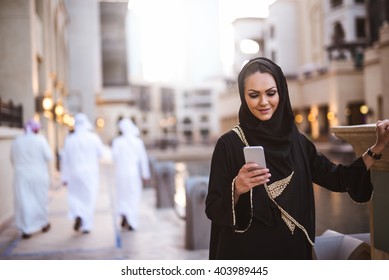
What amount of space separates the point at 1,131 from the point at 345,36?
11.4 metres

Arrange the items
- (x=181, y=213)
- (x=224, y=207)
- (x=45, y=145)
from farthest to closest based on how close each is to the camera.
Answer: (x=181, y=213) → (x=45, y=145) → (x=224, y=207)

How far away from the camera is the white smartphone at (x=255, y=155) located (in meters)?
2.02

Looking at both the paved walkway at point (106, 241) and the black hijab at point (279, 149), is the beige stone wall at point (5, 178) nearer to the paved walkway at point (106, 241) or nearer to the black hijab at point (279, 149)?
the paved walkway at point (106, 241)

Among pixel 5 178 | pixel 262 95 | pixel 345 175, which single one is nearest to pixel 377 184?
pixel 345 175

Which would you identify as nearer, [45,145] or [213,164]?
[213,164]

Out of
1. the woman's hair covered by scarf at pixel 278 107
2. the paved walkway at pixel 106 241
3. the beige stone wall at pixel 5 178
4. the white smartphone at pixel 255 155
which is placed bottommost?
the paved walkway at pixel 106 241

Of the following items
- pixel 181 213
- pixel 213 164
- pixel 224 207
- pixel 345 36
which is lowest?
pixel 181 213

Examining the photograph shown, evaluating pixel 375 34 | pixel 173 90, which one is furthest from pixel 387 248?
pixel 173 90

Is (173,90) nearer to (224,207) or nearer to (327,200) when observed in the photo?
(327,200)

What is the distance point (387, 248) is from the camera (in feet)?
8.36

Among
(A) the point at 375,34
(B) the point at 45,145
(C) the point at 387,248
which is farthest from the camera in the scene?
(A) the point at 375,34

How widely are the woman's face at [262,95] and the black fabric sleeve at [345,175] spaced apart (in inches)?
11.2

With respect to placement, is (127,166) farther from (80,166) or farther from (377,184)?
(377,184)

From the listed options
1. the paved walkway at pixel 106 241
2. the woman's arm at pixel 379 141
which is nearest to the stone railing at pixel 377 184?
the woman's arm at pixel 379 141
